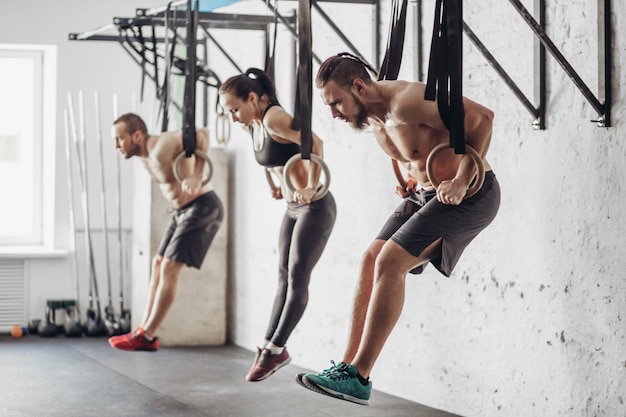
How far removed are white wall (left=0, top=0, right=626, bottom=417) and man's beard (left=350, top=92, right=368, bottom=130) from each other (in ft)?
3.84

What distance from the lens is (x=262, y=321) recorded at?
24.1 ft

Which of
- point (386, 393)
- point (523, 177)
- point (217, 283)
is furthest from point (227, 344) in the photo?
point (523, 177)

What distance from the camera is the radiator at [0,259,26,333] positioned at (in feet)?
27.5

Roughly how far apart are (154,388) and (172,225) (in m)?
1.01

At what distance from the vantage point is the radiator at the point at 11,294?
27.5 feet

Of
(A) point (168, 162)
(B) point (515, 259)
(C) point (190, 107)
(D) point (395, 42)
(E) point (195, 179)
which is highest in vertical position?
(D) point (395, 42)

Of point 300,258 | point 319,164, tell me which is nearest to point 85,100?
point 300,258

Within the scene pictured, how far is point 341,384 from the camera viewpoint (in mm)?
3178

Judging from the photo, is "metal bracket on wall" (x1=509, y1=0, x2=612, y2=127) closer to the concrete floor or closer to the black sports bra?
the black sports bra

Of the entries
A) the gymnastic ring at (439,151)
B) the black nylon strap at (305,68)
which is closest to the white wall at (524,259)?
the gymnastic ring at (439,151)

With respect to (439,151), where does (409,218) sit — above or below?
below

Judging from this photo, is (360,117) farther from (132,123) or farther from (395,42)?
(132,123)

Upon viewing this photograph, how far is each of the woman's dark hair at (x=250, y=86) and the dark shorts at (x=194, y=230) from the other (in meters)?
0.95

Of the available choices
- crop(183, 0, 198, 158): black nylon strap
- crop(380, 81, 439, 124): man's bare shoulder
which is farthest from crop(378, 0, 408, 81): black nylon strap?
crop(183, 0, 198, 158): black nylon strap
